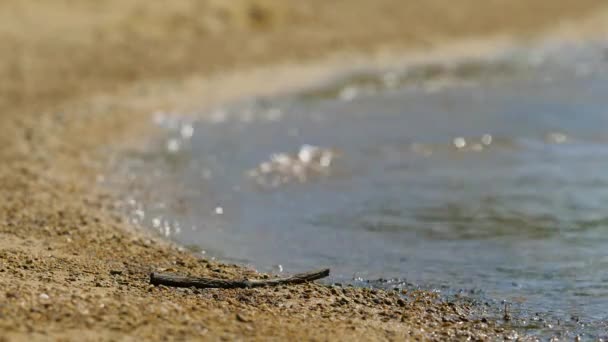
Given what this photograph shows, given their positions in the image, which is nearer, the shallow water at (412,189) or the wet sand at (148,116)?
the wet sand at (148,116)

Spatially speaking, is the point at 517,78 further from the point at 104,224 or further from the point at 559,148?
the point at 104,224

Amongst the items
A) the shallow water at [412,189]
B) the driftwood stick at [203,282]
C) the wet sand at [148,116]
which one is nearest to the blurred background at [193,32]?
the wet sand at [148,116]

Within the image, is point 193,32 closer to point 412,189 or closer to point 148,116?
point 148,116

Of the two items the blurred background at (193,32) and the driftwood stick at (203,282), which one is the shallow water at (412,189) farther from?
the blurred background at (193,32)

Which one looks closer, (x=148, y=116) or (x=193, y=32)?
(x=148, y=116)

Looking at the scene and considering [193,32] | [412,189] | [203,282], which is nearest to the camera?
[203,282]

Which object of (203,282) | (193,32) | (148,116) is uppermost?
(193,32)

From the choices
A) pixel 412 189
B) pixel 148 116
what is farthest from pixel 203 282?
pixel 148 116
